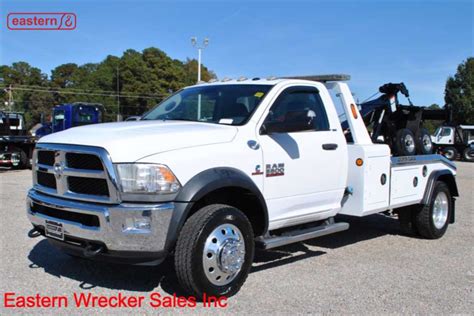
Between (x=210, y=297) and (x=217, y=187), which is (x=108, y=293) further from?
(x=217, y=187)

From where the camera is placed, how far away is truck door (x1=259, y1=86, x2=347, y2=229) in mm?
4930

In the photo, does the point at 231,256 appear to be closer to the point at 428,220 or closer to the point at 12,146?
the point at 428,220

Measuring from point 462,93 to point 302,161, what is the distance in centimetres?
4853

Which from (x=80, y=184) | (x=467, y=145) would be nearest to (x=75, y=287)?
(x=80, y=184)

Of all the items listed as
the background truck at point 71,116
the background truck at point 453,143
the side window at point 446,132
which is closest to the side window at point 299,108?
the background truck at point 71,116

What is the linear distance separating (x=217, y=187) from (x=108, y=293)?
1.46 m

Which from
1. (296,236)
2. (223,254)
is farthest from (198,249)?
(296,236)

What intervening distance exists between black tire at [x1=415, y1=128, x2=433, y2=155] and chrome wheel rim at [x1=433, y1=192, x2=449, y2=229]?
27.5 inches

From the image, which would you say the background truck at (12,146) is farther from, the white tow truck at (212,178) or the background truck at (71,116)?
the white tow truck at (212,178)

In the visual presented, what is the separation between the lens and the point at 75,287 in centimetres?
471

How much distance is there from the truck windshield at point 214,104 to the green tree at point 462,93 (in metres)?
46.0

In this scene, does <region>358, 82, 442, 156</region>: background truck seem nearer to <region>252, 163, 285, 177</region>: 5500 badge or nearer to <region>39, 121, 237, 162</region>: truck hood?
<region>252, 163, 285, 177</region>: 5500 badge

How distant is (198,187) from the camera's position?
4141 mm

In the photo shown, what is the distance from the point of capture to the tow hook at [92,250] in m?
4.05
